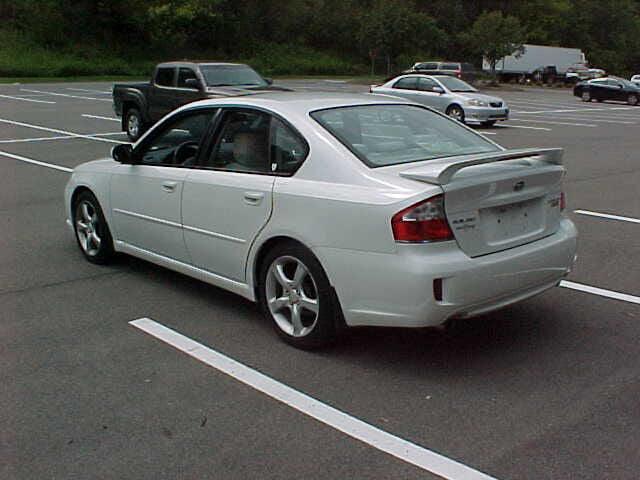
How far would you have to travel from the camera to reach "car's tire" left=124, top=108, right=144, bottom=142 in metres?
17.2

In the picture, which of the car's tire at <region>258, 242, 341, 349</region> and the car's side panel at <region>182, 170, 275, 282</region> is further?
the car's side panel at <region>182, 170, 275, 282</region>

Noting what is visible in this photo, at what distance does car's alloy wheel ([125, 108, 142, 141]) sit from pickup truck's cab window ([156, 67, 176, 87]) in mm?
894

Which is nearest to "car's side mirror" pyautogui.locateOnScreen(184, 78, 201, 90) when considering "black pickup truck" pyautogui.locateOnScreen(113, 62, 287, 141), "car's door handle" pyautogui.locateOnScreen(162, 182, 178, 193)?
"black pickup truck" pyautogui.locateOnScreen(113, 62, 287, 141)

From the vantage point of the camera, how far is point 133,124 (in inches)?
687

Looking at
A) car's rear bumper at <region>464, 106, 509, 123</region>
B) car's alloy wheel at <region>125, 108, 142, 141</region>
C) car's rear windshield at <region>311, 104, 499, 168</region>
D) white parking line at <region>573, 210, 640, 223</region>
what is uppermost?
car's rear windshield at <region>311, 104, 499, 168</region>

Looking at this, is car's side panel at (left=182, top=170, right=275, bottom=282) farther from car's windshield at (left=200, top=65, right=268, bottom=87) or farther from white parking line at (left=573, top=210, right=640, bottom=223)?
car's windshield at (left=200, top=65, right=268, bottom=87)

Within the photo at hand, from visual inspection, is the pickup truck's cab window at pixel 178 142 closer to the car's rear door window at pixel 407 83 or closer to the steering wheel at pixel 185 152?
the steering wheel at pixel 185 152

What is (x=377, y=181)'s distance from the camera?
4.40m

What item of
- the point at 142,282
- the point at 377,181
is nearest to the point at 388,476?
the point at 377,181

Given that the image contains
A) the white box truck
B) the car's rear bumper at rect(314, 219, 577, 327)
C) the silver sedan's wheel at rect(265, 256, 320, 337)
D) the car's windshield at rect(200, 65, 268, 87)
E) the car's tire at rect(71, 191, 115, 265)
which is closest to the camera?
the car's rear bumper at rect(314, 219, 577, 327)

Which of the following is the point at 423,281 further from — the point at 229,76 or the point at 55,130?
the point at 55,130

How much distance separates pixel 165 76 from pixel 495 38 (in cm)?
3905

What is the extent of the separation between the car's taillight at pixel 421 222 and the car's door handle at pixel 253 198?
3.49ft

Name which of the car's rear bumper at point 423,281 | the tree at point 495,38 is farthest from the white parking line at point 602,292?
the tree at point 495,38
